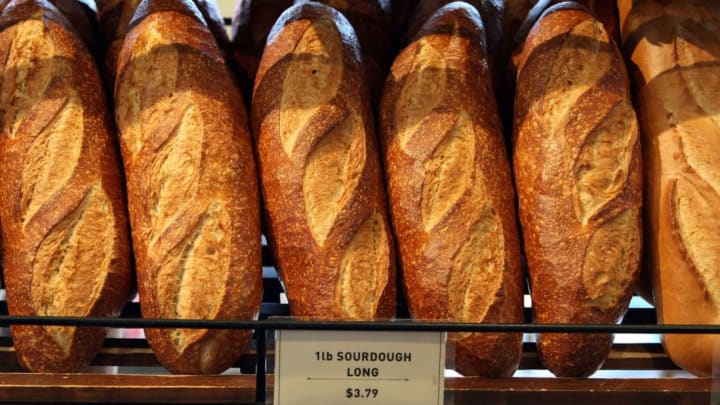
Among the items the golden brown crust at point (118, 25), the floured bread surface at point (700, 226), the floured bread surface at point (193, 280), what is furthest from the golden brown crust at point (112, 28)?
the floured bread surface at point (700, 226)

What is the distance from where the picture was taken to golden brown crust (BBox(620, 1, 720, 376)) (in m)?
0.99

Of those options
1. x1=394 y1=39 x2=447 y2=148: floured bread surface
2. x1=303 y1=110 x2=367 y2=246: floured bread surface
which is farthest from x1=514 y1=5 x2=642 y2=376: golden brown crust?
x1=303 y1=110 x2=367 y2=246: floured bread surface

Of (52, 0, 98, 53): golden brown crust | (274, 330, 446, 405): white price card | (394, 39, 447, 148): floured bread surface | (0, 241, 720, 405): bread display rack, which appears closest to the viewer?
(274, 330, 446, 405): white price card

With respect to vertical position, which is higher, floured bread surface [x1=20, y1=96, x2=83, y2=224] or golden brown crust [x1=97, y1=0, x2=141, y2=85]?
golden brown crust [x1=97, y1=0, x2=141, y2=85]

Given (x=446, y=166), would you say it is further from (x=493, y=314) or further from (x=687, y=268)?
(x=687, y=268)

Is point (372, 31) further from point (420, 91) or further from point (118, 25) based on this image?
point (118, 25)

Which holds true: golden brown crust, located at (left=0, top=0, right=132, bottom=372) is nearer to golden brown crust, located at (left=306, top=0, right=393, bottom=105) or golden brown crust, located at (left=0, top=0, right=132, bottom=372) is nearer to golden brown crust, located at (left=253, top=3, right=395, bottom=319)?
golden brown crust, located at (left=253, top=3, right=395, bottom=319)

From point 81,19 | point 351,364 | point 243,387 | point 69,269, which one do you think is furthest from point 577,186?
point 81,19

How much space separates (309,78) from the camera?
1.04m

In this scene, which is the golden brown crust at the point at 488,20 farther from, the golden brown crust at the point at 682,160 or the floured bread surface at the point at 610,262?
the floured bread surface at the point at 610,262

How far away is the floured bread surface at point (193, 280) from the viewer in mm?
941

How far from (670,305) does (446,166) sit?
0.37m

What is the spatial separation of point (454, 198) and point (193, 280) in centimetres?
37

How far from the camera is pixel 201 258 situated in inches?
37.4
